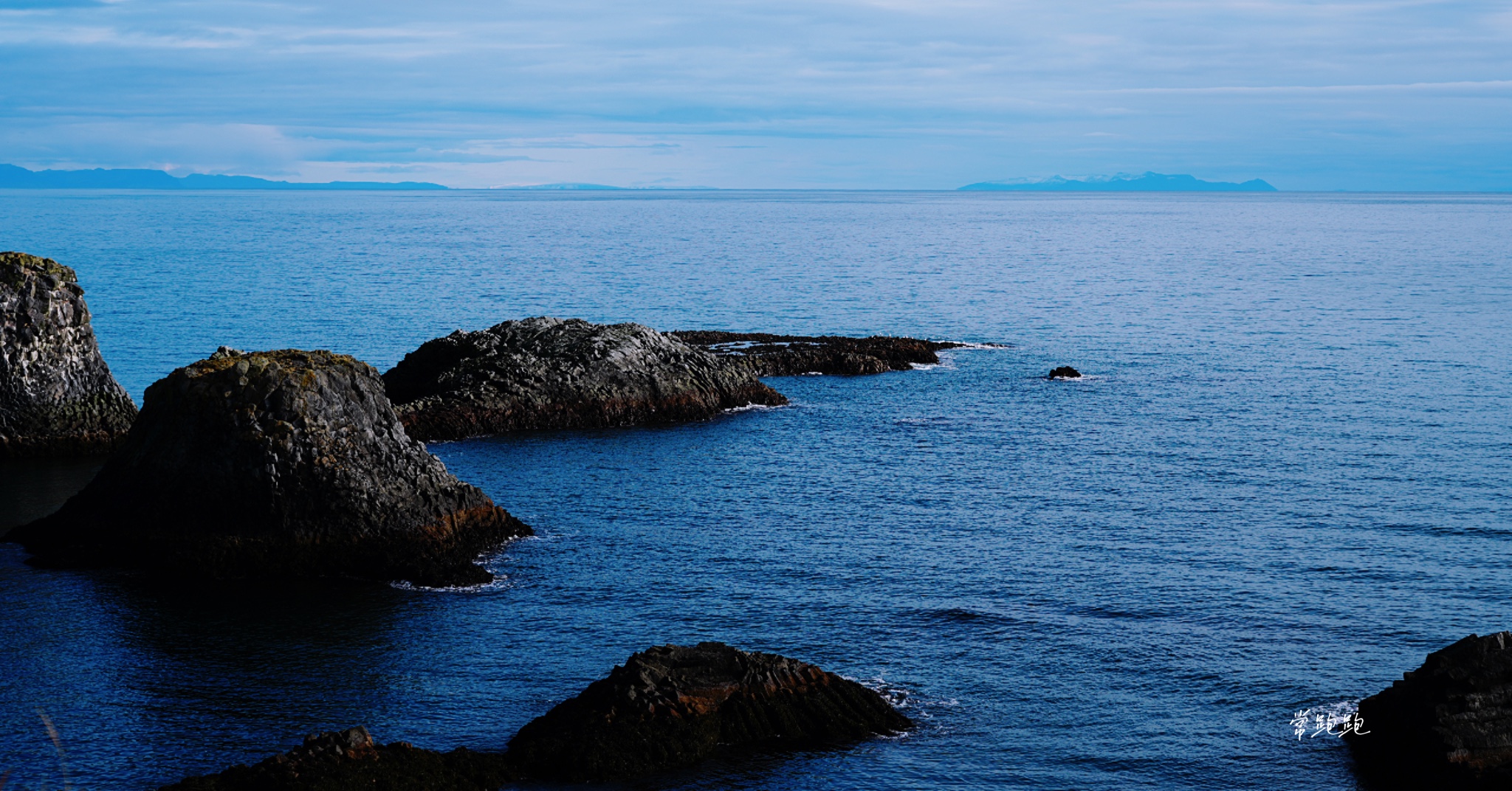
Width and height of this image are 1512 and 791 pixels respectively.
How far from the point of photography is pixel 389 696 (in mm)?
18750

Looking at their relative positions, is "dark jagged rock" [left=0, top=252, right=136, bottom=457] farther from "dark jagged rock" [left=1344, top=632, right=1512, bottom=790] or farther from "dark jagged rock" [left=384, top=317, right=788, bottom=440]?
"dark jagged rock" [left=1344, top=632, right=1512, bottom=790]

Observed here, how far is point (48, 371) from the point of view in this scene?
36375mm

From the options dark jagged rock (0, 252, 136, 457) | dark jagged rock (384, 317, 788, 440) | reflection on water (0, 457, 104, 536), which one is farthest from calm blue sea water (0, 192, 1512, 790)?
dark jagged rock (0, 252, 136, 457)

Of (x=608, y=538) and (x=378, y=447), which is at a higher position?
(x=378, y=447)

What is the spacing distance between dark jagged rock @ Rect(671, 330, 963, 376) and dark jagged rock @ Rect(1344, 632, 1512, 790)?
3895 centimetres

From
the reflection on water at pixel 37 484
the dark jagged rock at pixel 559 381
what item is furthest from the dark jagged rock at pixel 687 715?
the dark jagged rock at pixel 559 381

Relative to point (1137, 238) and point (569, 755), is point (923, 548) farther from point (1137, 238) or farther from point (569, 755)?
point (1137, 238)

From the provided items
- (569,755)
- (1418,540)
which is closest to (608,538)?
(569,755)

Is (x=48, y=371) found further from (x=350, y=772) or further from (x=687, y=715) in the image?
(x=687, y=715)

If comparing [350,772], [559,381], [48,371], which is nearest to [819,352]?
[559,381]

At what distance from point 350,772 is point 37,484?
22.8 meters

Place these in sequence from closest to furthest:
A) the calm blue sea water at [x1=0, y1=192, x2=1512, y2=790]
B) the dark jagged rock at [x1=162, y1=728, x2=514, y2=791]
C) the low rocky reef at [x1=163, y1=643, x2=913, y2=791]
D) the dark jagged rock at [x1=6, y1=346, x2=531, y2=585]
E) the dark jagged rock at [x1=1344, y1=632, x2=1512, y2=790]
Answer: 1. the dark jagged rock at [x1=162, y1=728, x2=514, y2=791]
2. the low rocky reef at [x1=163, y1=643, x2=913, y2=791]
3. the dark jagged rock at [x1=1344, y1=632, x2=1512, y2=790]
4. the calm blue sea water at [x1=0, y1=192, x2=1512, y2=790]
5. the dark jagged rock at [x1=6, y1=346, x2=531, y2=585]

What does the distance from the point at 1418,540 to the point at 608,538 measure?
55.4 feet

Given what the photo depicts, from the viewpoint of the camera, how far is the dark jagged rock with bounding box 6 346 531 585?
81.9 feet
